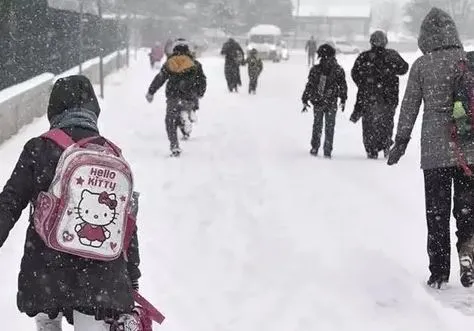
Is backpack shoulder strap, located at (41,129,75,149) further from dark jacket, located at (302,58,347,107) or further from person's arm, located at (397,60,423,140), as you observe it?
dark jacket, located at (302,58,347,107)

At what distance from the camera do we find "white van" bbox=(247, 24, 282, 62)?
173ft

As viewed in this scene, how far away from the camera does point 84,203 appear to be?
2.92 m

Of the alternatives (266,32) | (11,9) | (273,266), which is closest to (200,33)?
(266,32)

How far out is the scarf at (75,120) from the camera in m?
3.08

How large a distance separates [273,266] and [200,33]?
8055cm

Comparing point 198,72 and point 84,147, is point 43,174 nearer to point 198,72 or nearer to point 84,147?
point 84,147

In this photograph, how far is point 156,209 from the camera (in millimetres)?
8430

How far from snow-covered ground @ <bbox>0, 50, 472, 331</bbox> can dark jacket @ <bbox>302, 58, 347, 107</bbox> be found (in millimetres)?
923

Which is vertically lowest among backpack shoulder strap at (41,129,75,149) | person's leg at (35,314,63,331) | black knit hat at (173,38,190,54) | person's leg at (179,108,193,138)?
person's leg at (179,108,193,138)

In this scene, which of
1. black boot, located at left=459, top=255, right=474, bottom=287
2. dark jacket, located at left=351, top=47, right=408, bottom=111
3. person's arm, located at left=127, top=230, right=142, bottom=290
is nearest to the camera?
person's arm, located at left=127, top=230, right=142, bottom=290

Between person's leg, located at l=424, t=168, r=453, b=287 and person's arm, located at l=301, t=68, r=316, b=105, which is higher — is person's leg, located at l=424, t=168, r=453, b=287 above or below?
above

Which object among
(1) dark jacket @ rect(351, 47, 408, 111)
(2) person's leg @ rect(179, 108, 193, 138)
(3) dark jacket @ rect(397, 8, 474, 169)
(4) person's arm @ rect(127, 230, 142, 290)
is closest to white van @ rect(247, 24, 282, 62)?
(2) person's leg @ rect(179, 108, 193, 138)

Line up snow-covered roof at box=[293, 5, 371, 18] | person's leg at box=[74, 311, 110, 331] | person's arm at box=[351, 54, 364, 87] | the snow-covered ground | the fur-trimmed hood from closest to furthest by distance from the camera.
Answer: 1. person's leg at box=[74, 311, 110, 331]
2. the snow-covered ground
3. person's arm at box=[351, 54, 364, 87]
4. the fur-trimmed hood
5. snow-covered roof at box=[293, 5, 371, 18]

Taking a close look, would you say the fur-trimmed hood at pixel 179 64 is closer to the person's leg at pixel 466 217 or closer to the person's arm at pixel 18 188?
the person's leg at pixel 466 217
